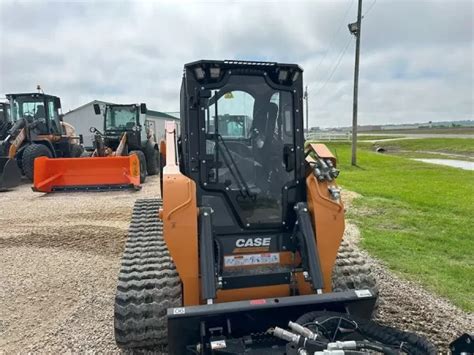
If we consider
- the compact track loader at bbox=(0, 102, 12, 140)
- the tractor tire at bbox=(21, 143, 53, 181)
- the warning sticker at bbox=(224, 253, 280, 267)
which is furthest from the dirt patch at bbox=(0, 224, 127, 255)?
the compact track loader at bbox=(0, 102, 12, 140)

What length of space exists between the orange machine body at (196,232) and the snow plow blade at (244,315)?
0.37 metres

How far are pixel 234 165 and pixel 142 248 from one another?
119cm

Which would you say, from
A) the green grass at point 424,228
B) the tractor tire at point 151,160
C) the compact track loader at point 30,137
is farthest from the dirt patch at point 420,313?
the tractor tire at point 151,160

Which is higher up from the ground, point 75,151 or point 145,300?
point 75,151

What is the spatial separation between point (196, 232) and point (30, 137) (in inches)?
527

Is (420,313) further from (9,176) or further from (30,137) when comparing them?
(30,137)

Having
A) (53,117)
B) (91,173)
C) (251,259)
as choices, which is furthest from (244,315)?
(53,117)

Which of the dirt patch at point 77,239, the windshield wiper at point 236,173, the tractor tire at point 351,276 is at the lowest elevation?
the dirt patch at point 77,239

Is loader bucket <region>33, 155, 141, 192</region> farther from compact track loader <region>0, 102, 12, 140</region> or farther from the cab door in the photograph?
compact track loader <region>0, 102, 12, 140</region>

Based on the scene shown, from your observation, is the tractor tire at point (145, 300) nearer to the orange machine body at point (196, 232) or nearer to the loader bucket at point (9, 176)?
the orange machine body at point (196, 232)

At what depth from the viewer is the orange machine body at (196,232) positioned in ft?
10.6

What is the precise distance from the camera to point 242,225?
362cm

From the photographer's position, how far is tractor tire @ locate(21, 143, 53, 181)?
45.8 ft

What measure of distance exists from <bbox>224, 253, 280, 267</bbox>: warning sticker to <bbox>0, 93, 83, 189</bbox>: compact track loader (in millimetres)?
11249
